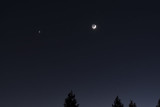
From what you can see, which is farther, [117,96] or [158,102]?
[158,102]

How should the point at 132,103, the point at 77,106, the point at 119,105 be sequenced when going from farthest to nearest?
the point at 132,103
the point at 119,105
the point at 77,106

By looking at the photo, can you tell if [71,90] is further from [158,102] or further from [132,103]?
[158,102]

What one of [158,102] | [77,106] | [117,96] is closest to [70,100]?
[77,106]

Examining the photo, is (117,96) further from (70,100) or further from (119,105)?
(70,100)

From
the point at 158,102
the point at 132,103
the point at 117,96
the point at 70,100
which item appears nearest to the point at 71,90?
the point at 70,100

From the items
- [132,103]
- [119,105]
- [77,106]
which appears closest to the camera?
[77,106]

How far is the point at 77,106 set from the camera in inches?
1318

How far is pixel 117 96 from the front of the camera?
126 ft

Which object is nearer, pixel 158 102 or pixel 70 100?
pixel 70 100

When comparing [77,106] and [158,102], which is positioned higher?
[158,102]

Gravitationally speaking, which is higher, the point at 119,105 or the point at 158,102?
the point at 158,102

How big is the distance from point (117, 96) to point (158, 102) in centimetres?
1096

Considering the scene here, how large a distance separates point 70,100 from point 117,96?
9.19 metres

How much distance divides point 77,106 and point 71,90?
2605 mm
